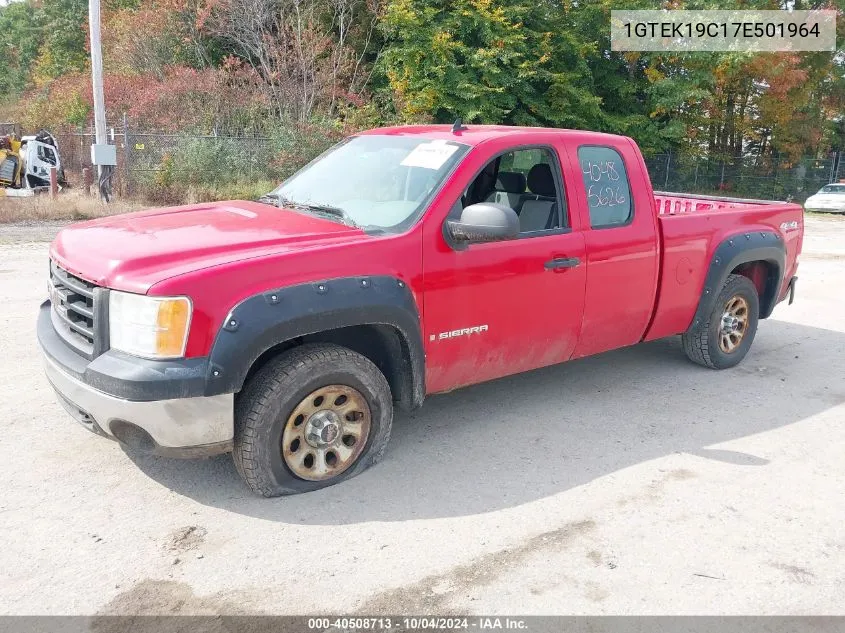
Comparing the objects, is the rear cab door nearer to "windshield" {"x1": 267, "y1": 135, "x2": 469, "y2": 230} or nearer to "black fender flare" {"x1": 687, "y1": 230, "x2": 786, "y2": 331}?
"black fender flare" {"x1": 687, "y1": 230, "x2": 786, "y2": 331}

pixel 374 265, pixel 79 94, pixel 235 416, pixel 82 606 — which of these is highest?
pixel 79 94

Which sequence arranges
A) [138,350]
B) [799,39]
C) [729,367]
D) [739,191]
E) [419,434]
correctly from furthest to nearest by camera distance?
1. [739,191]
2. [799,39]
3. [729,367]
4. [419,434]
5. [138,350]

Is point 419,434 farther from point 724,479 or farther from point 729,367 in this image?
point 729,367

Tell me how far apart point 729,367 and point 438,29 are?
786 inches

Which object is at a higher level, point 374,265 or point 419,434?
point 374,265

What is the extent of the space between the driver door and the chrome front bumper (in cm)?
120

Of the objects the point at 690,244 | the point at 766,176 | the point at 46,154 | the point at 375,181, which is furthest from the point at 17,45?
the point at 690,244

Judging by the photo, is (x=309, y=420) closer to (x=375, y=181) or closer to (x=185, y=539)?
(x=185, y=539)

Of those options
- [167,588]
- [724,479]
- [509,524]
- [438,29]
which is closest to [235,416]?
[167,588]

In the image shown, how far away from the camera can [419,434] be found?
4.68 metres

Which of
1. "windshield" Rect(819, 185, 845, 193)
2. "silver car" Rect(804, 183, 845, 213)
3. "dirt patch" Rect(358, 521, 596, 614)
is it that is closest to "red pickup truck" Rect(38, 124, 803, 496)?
"dirt patch" Rect(358, 521, 596, 614)

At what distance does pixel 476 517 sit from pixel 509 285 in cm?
136

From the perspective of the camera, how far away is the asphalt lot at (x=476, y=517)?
10.1 feet

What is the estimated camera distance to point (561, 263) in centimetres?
460
